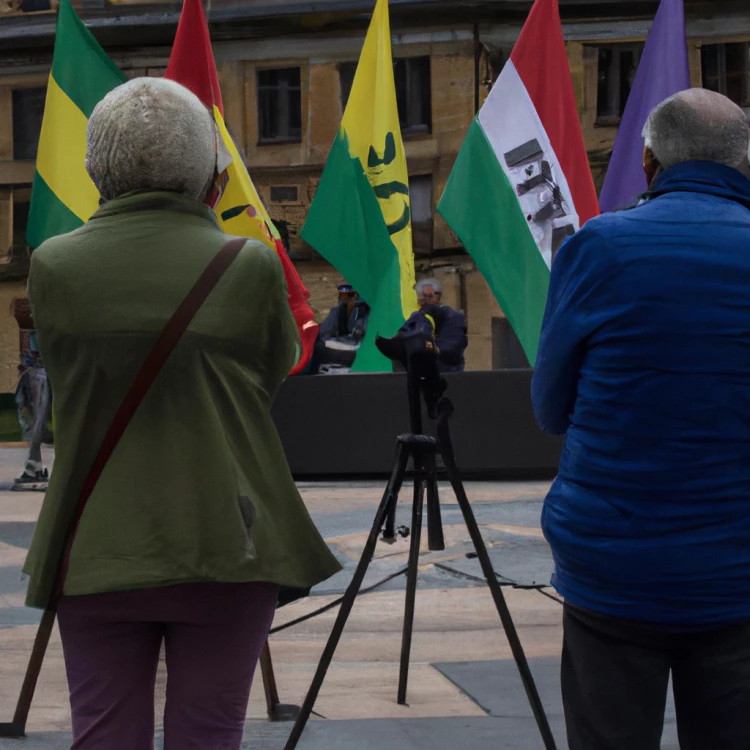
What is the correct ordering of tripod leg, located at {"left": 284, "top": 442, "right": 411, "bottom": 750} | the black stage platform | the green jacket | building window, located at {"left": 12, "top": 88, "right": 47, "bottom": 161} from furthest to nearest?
building window, located at {"left": 12, "top": 88, "right": 47, "bottom": 161} → the black stage platform → tripod leg, located at {"left": 284, "top": 442, "right": 411, "bottom": 750} → the green jacket

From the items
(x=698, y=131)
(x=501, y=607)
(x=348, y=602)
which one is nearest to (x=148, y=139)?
(x=698, y=131)

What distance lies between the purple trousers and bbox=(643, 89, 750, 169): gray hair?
1147 millimetres

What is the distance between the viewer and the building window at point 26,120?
23.0m

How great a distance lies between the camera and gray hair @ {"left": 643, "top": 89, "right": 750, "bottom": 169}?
2.43m

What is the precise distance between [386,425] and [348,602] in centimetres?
833

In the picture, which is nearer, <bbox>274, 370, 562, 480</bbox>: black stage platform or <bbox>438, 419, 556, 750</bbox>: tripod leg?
<bbox>438, 419, 556, 750</bbox>: tripod leg

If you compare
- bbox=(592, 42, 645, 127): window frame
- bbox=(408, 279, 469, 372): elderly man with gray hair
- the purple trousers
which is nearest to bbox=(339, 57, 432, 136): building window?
bbox=(592, 42, 645, 127): window frame

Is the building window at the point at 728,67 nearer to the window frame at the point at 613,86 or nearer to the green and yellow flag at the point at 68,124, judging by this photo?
the window frame at the point at 613,86

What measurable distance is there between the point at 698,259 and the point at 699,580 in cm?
55

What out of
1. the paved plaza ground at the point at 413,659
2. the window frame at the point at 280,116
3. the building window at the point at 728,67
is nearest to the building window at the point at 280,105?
the window frame at the point at 280,116

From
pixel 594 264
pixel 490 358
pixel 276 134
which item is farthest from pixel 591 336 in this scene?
pixel 276 134

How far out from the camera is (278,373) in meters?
2.32

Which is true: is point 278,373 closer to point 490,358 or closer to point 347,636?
point 347,636

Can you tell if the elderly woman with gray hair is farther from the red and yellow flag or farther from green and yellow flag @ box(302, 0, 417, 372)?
green and yellow flag @ box(302, 0, 417, 372)
